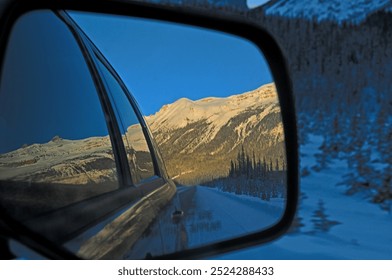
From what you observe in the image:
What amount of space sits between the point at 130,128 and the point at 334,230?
1896 mm

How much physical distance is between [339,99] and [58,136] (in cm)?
413

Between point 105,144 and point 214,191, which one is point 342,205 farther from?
point 105,144

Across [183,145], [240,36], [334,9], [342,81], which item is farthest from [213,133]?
[334,9]

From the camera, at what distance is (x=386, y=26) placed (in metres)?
5.07

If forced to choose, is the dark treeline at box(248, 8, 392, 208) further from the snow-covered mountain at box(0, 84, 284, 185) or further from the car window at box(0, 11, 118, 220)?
the car window at box(0, 11, 118, 220)

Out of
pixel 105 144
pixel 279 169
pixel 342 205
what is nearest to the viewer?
pixel 105 144

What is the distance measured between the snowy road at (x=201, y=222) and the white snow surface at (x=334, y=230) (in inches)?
6.9

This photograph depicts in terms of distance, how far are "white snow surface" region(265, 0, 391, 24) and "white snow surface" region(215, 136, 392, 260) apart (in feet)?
4.42

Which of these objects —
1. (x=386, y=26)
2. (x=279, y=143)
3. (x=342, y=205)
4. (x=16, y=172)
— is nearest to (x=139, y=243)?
(x=16, y=172)

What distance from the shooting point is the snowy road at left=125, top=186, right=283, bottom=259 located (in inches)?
49.6

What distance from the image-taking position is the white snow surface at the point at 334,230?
252cm

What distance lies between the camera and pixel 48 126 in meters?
1.24

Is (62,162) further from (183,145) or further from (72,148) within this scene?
(183,145)

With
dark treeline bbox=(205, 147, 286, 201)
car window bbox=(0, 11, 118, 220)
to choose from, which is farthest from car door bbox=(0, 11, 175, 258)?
dark treeline bbox=(205, 147, 286, 201)
